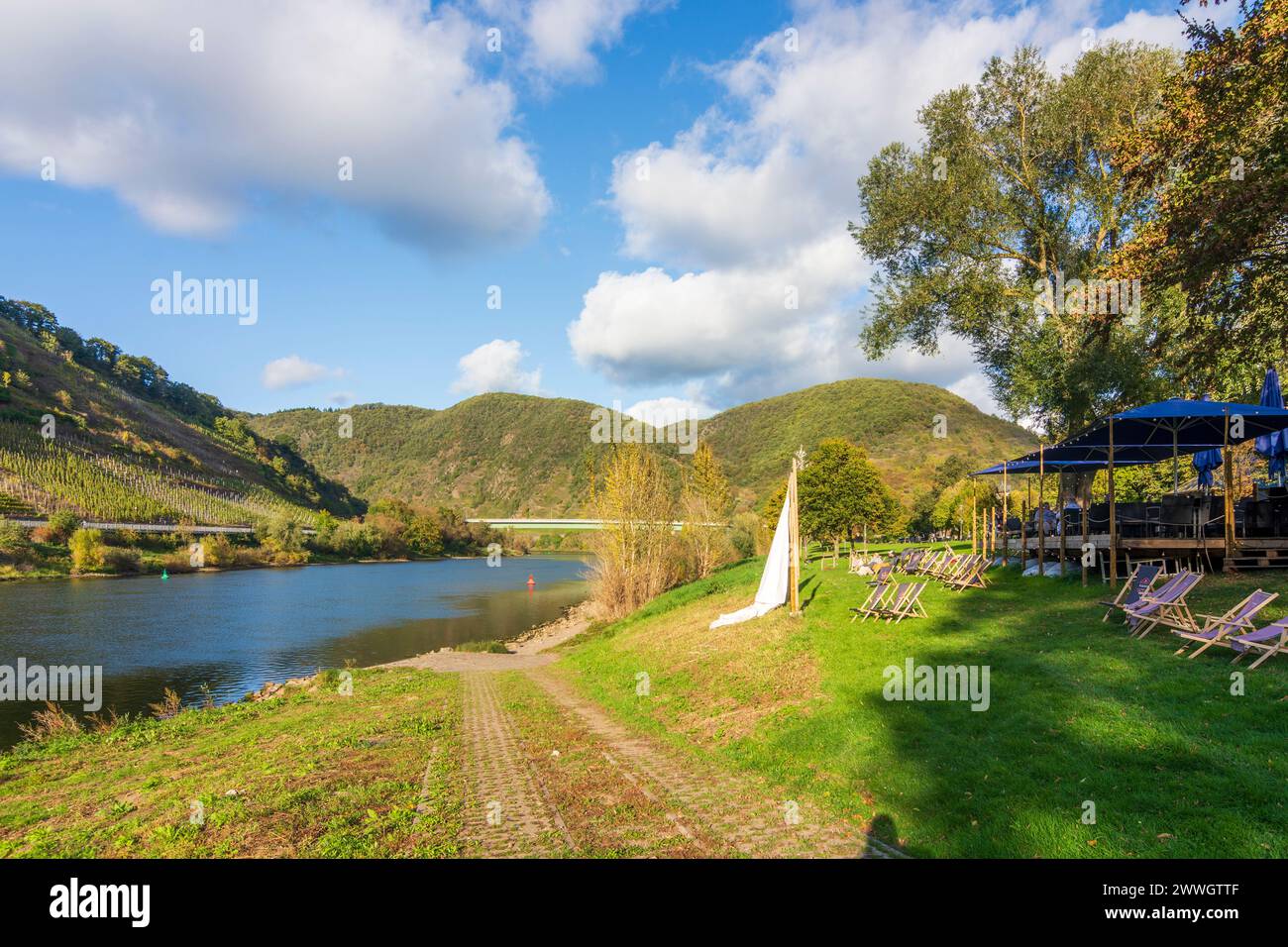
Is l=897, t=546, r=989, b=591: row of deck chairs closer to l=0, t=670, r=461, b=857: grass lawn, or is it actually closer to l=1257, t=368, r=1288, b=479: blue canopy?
l=1257, t=368, r=1288, b=479: blue canopy

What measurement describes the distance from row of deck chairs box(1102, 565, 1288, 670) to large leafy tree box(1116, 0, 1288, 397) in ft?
19.7

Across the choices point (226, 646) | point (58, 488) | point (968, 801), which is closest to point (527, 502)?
point (58, 488)

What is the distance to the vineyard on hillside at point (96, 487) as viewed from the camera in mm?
75500

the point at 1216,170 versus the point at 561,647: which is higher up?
the point at 1216,170

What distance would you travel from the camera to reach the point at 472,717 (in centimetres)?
1290

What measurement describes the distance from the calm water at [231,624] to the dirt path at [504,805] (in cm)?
1244

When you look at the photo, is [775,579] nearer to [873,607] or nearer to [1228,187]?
[873,607]

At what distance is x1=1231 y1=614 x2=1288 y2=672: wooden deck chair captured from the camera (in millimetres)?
7320

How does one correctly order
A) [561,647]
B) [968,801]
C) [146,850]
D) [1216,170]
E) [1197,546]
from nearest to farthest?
[968,801] < [146,850] < [1216,170] < [1197,546] < [561,647]

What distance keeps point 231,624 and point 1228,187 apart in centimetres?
4350


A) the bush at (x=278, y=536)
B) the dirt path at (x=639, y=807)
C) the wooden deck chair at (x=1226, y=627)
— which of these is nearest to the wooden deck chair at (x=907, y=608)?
the wooden deck chair at (x=1226, y=627)

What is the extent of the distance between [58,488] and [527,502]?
100 m
